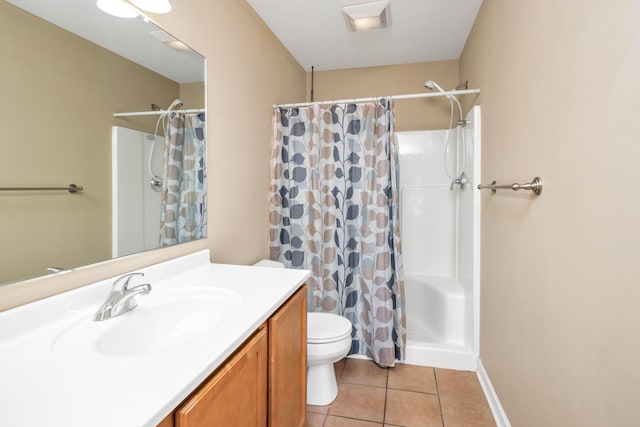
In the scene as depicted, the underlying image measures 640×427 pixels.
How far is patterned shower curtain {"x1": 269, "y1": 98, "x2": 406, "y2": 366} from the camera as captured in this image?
2158 millimetres

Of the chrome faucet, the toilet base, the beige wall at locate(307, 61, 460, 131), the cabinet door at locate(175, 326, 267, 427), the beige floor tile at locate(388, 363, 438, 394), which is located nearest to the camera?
the cabinet door at locate(175, 326, 267, 427)

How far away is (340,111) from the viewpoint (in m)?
2.25

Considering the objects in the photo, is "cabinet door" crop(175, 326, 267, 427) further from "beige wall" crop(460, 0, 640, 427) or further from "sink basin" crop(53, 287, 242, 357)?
"beige wall" crop(460, 0, 640, 427)

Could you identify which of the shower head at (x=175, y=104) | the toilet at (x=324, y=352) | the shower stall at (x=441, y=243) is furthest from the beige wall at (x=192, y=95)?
the shower stall at (x=441, y=243)

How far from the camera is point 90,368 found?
69cm

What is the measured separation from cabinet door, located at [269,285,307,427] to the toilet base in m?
0.37

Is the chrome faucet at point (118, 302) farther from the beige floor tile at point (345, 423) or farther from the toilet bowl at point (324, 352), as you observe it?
the beige floor tile at point (345, 423)

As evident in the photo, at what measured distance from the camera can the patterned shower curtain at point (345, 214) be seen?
2.16 m

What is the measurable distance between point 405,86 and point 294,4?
139cm

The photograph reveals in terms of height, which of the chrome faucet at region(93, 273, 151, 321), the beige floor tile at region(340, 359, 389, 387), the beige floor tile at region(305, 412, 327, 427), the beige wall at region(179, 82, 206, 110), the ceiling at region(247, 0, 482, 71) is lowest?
the beige floor tile at region(305, 412, 327, 427)

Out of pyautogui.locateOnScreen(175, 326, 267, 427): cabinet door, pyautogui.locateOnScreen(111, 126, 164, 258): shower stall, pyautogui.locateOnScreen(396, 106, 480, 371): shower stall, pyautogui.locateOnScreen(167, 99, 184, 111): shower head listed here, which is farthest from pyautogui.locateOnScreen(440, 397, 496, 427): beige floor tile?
pyautogui.locateOnScreen(167, 99, 184, 111): shower head

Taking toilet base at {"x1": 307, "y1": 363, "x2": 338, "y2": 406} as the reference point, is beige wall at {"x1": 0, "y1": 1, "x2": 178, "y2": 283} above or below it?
above

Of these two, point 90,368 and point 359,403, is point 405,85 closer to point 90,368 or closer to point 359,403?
point 359,403

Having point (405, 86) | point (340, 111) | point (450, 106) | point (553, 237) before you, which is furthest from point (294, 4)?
point (553, 237)
